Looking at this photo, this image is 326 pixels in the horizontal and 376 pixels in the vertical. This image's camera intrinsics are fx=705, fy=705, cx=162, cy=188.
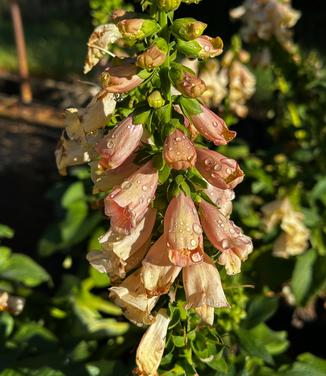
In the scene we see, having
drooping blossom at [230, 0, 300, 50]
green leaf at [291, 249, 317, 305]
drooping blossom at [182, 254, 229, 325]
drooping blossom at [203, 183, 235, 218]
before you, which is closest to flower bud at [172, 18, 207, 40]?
drooping blossom at [203, 183, 235, 218]

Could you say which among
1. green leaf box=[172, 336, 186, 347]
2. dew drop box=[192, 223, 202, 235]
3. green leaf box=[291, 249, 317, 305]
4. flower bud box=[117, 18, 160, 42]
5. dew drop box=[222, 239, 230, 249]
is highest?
flower bud box=[117, 18, 160, 42]

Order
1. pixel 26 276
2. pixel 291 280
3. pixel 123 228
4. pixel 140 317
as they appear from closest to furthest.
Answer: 1. pixel 123 228
2. pixel 140 317
3. pixel 26 276
4. pixel 291 280

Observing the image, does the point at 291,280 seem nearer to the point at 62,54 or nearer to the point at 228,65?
the point at 228,65

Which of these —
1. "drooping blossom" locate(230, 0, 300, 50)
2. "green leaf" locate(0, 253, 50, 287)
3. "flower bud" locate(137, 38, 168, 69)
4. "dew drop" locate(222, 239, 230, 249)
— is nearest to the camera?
"flower bud" locate(137, 38, 168, 69)

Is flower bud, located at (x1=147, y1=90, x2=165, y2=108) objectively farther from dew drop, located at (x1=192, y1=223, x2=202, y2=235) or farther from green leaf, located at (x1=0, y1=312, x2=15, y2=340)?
green leaf, located at (x1=0, y1=312, x2=15, y2=340)

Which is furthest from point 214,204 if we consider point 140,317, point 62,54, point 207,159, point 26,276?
point 62,54

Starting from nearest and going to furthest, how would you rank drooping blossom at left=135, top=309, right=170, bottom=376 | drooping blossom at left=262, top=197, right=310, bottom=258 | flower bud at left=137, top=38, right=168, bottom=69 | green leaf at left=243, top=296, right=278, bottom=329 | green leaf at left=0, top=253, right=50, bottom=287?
1. flower bud at left=137, top=38, right=168, bottom=69
2. drooping blossom at left=135, top=309, right=170, bottom=376
3. green leaf at left=243, top=296, right=278, bottom=329
4. green leaf at left=0, top=253, right=50, bottom=287
5. drooping blossom at left=262, top=197, right=310, bottom=258

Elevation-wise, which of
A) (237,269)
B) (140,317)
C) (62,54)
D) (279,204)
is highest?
(237,269)
